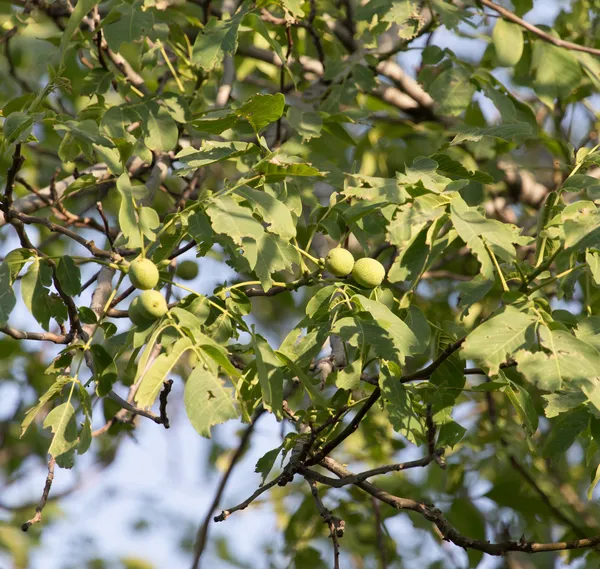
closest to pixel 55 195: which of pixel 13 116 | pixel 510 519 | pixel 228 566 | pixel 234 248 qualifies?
pixel 13 116

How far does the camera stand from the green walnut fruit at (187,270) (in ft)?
8.78

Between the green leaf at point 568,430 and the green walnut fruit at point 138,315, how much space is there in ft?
2.70

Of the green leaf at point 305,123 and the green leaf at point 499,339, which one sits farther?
the green leaf at point 305,123

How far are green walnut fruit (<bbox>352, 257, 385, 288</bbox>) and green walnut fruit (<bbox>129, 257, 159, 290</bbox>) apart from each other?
0.43m

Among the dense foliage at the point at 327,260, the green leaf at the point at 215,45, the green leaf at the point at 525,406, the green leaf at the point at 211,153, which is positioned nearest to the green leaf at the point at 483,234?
the dense foliage at the point at 327,260

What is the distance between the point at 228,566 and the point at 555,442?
4.00 meters

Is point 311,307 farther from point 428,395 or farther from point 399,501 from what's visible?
point 399,501

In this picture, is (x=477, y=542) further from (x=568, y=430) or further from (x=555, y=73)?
(x=555, y=73)

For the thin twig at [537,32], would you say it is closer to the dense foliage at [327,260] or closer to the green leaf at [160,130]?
the dense foliage at [327,260]

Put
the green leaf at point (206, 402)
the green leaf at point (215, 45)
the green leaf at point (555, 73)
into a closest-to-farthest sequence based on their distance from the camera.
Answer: the green leaf at point (206, 402)
the green leaf at point (215, 45)
the green leaf at point (555, 73)

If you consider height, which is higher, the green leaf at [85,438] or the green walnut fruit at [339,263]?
the green walnut fruit at [339,263]

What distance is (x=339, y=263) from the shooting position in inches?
65.4

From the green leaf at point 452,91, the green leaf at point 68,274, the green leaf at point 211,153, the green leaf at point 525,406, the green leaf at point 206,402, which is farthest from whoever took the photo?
the green leaf at point 452,91

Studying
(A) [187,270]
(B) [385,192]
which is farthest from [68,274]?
(A) [187,270]
